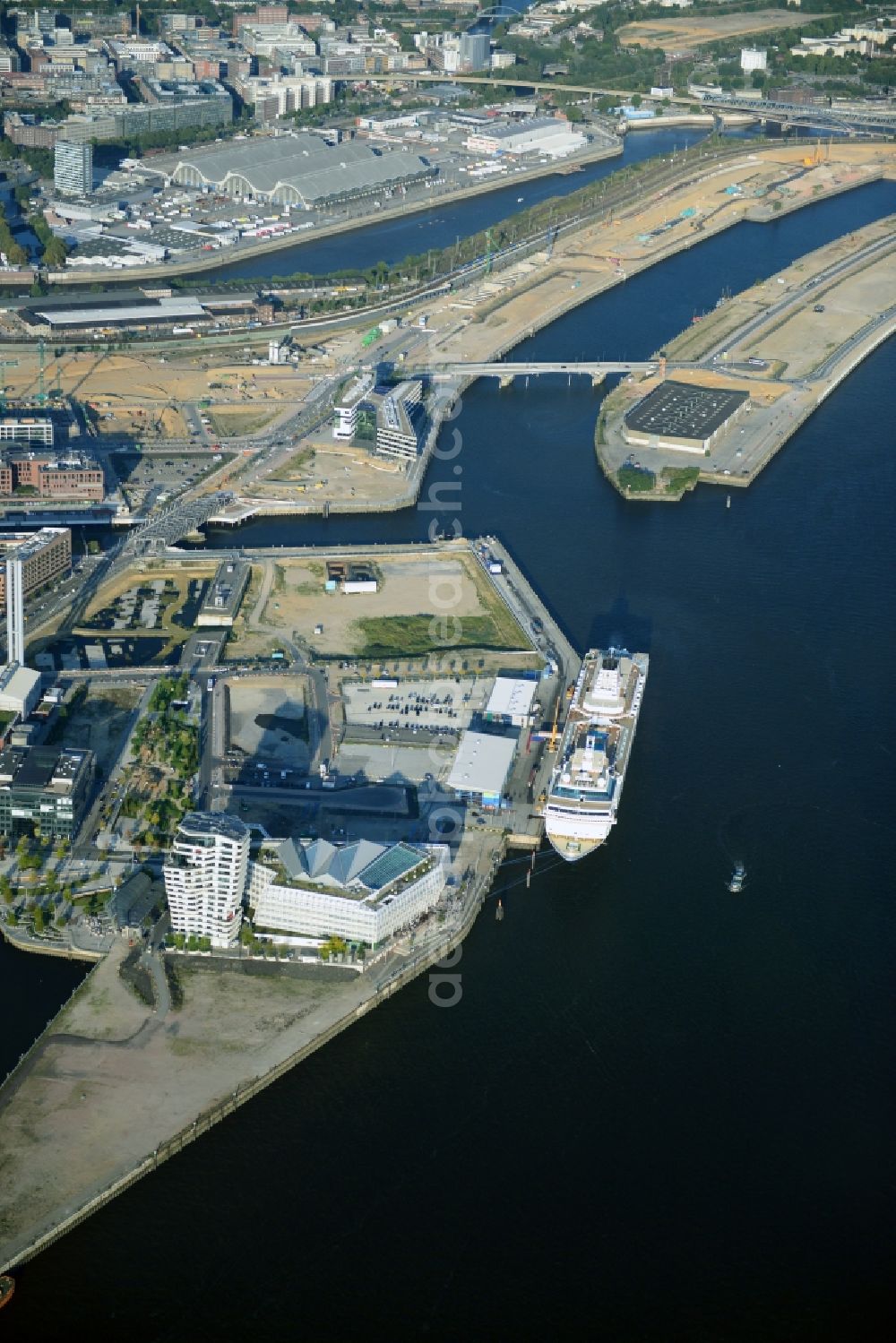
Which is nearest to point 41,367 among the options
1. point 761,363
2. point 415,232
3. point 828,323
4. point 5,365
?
point 5,365

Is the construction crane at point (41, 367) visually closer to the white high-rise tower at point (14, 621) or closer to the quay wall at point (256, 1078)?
the white high-rise tower at point (14, 621)

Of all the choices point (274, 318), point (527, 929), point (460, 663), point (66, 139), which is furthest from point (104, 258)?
point (527, 929)

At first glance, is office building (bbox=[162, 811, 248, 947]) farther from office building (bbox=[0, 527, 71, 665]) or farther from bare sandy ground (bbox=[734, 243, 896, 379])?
bare sandy ground (bbox=[734, 243, 896, 379])

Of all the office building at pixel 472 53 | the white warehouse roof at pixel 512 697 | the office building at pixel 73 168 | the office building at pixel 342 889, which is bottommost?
the office building at pixel 342 889

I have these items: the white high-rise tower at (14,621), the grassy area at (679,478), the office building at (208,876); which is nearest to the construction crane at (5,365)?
the white high-rise tower at (14,621)

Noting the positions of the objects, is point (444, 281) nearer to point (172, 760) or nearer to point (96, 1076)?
point (172, 760)

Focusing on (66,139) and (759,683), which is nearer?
(759,683)
